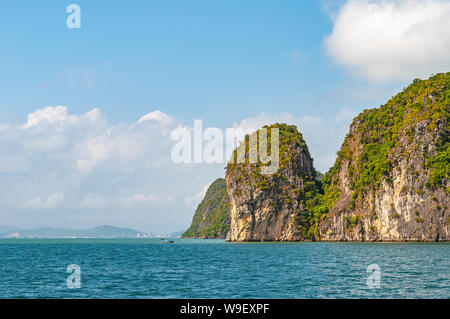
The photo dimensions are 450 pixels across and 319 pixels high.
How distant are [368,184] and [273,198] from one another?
92.8 ft

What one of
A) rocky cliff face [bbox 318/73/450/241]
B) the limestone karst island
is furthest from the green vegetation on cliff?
the limestone karst island

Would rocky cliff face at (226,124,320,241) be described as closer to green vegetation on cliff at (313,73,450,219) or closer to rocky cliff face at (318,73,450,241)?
green vegetation on cliff at (313,73,450,219)

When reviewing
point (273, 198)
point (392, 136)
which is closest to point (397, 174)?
point (392, 136)

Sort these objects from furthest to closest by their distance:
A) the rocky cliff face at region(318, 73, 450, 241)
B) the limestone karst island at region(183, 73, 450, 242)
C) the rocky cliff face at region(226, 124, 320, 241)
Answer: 1. the rocky cliff face at region(226, 124, 320, 241)
2. the limestone karst island at region(183, 73, 450, 242)
3. the rocky cliff face at region(318, 73, 450, 241)

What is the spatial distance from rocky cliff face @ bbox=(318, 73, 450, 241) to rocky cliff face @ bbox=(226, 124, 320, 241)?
7483 mm

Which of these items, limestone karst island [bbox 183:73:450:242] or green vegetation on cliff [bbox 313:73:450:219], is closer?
limestone karst island [bbox 183:73:450:242]

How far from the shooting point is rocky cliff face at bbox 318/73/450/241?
97875 millimetres

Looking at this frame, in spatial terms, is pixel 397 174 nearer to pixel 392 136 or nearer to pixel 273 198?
pixel 392 136

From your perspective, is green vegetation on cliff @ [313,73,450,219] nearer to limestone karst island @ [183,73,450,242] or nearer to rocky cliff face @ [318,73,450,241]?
rocky cliff face @ [318,73,450,241]

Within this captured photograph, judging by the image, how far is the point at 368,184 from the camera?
115m

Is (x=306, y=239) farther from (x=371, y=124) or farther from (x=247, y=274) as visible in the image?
(x=247, y=274)

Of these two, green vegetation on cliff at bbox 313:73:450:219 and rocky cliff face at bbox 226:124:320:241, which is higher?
green vegetation on cliff at bbox 313:73:450:219

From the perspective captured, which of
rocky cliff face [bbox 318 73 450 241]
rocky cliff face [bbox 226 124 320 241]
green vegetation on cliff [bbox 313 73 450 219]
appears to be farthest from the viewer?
rocky cliff face [bbox 226 124 320 241]
